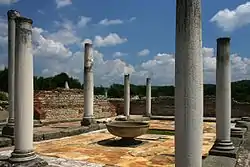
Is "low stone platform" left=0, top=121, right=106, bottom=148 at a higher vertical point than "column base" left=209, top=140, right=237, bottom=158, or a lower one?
lower

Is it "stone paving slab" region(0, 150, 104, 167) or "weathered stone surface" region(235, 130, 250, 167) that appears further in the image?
"stone paving slab" region(0, 150, 104, 167)

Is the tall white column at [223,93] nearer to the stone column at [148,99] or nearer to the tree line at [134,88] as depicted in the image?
the stone column at [148,99]

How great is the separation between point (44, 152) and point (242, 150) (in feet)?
18.1

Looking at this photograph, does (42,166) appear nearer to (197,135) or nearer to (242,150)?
(197,135)

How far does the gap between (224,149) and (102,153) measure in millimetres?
3300

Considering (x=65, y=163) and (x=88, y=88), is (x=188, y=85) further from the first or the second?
(x=88, y=88)

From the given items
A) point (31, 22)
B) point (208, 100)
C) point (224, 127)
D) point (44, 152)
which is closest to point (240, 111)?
point (208, 100)

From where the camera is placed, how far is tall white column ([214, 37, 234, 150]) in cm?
685

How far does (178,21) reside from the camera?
3.88 m

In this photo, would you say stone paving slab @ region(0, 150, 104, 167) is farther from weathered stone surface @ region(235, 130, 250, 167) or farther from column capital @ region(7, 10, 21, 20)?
column capital @ region(7, 10, 21, 20)

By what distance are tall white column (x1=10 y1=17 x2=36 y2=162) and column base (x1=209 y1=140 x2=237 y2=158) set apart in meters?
4.16

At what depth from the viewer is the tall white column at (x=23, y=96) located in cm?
589

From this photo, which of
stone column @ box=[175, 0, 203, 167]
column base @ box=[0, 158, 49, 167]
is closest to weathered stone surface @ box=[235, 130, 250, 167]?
stone column @ box=[175, 0, 203, 167]

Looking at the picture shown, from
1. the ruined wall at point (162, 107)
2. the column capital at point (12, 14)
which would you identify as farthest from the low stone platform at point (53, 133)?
the ruined wall at point (162, 107)
